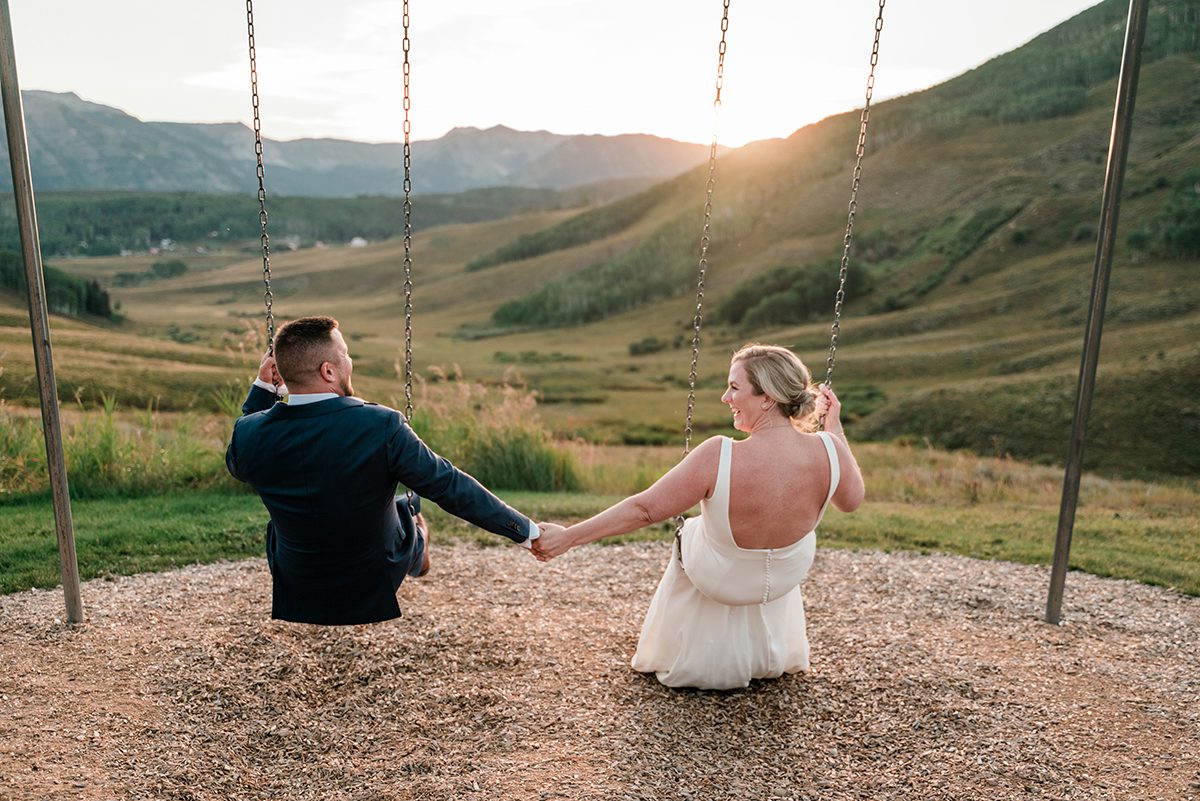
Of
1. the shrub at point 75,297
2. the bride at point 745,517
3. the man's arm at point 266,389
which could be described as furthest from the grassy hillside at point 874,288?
the bride at point 745,517

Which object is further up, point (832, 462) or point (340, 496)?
point (832, 462)

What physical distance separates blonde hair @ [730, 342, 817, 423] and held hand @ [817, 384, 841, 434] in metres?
0.23

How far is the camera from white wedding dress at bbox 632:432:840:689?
4.09 metres

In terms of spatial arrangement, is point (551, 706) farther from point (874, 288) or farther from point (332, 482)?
point (874, 288)

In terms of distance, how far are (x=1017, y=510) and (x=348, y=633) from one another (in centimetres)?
834

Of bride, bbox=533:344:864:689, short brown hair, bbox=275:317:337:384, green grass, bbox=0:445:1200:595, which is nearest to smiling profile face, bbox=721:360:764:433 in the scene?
bride, bbox=533:344:864:689

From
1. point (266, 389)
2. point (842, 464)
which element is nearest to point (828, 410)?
point (842, 464)

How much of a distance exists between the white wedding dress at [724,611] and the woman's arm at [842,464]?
0.07m

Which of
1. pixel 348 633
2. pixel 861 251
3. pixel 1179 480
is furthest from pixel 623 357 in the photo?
pixel 348 633

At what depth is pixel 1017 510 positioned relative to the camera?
A: 10531 mm

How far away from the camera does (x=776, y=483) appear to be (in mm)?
3900

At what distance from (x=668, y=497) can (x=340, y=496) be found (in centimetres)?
140

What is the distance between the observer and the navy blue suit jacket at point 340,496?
3.71 m

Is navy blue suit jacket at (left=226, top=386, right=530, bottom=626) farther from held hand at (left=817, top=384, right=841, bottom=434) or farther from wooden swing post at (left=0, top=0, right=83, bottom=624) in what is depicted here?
wooden swing post at (left=0, top=0, right=83, bottom=624)
